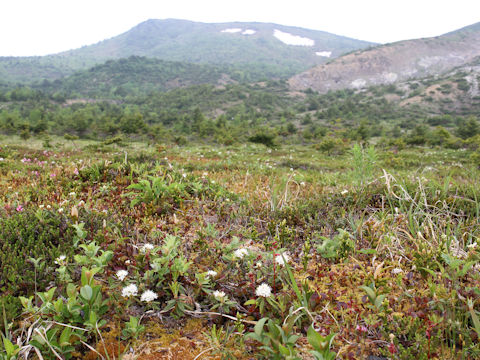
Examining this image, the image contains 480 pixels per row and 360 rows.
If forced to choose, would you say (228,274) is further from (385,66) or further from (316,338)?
(385,66)

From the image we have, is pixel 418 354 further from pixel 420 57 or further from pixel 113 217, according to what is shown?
pixel 420 57

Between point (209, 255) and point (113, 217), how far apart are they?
1101 millimetres

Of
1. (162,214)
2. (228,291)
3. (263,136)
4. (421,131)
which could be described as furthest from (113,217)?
(421,131)

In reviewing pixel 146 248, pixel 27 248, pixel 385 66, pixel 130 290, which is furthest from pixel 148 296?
pixel 385 66

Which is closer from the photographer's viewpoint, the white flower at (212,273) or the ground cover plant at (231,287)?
the ground cover plant at (231,287)

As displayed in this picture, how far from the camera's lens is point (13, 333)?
147 cm

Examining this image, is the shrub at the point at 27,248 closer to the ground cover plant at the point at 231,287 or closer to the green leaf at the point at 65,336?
the ground cover plant at the point at 231,287

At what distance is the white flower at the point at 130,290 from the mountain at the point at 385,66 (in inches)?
5640

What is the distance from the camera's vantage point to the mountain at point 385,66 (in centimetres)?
13588

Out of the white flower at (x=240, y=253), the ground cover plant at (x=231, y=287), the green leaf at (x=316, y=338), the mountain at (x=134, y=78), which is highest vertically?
the mountain at (x=134, y=78)

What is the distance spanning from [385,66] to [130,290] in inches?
6579

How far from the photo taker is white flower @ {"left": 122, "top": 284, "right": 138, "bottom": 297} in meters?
1.65

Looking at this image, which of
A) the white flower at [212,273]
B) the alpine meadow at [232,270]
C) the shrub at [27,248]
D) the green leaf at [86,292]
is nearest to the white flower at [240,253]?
the alpine meadow at [232,270]

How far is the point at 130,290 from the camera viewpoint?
1.67m
